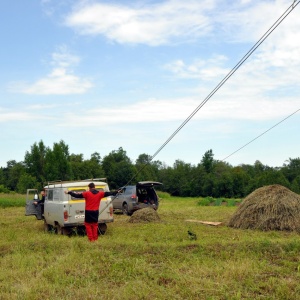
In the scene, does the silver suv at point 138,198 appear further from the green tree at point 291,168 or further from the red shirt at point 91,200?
the green tree at point 291,168

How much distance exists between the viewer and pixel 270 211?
54.7 ft

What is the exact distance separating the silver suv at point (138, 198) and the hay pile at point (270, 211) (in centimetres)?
628

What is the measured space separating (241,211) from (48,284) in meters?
11.9

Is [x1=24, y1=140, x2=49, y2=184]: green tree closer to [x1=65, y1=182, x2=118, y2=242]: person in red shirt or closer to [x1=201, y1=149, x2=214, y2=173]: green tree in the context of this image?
[x1=201, y1=149, x2=214, y2=173]: green tree

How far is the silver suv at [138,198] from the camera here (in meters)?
23.0

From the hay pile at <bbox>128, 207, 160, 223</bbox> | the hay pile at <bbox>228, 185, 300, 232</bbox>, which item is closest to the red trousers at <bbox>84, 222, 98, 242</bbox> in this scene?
the hay pile at <bbox>128, 207, 160, 223</bbox>

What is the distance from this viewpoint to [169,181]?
9269 cm

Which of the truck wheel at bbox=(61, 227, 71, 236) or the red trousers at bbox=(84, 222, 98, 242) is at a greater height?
the red trousers at bbox=(84, 222, 98, 242)

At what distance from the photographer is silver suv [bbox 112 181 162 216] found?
75.3 feet

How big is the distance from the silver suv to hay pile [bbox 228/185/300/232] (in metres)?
6.28

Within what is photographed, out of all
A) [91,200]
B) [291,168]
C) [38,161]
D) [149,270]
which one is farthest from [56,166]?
[149,270]

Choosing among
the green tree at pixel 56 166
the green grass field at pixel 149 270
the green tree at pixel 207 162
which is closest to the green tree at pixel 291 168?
the green tree at pixel 207 162

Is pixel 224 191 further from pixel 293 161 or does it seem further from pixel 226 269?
pixel 226 269

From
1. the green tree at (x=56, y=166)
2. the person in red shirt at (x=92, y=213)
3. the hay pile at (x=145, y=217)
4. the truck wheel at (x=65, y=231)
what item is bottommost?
the truck wheel at (x=65, y=231)
